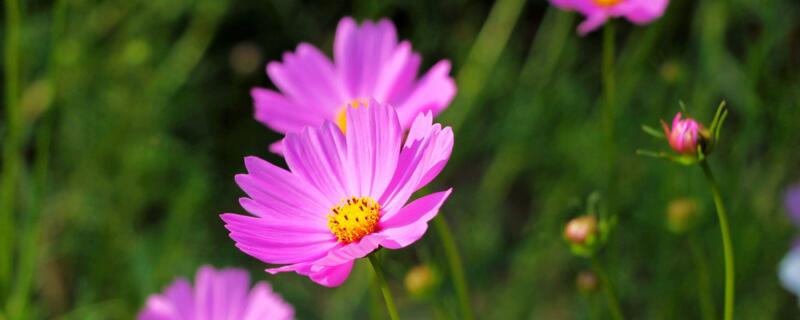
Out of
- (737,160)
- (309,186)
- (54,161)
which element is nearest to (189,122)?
(54,161)

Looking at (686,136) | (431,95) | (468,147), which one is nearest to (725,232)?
(686,136)

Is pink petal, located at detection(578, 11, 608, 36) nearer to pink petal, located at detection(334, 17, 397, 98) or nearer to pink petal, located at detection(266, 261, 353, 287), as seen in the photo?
pink petal, located at detection(334, 17, 397, 98)

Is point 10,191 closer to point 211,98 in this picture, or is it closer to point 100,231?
point 100,231

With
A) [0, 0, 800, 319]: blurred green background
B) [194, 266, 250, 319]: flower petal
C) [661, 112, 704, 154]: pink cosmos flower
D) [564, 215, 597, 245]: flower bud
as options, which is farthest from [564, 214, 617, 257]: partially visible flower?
[0, 0, 800, 319]: blurred green background

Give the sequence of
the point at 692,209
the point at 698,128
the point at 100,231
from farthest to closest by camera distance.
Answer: the point at 100,231 < the point at 692,209 < the point at 698,128

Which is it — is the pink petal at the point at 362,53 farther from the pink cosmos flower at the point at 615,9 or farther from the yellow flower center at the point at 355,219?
the yellow flower center at the point at 355,219

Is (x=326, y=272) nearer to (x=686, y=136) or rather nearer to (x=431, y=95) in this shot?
(x=686, y=136)
